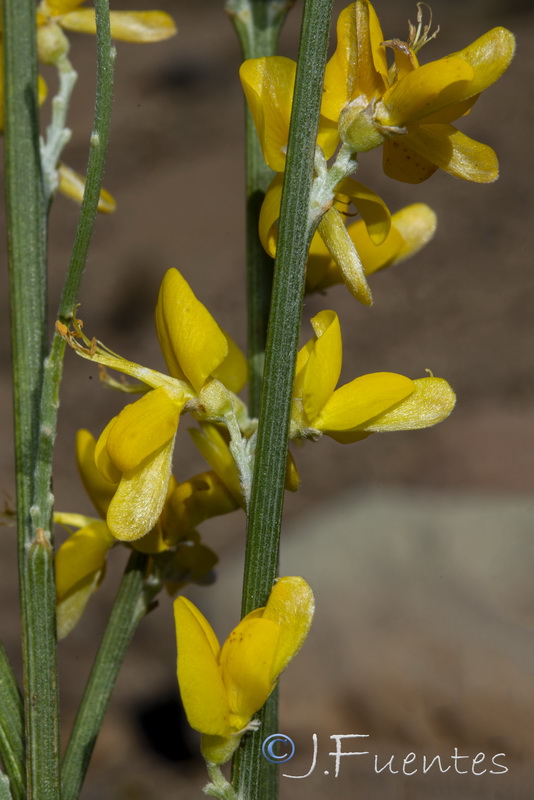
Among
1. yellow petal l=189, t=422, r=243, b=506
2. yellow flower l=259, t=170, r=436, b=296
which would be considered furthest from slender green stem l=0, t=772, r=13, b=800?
yellow flower l=259, t=170, r=436, b=296

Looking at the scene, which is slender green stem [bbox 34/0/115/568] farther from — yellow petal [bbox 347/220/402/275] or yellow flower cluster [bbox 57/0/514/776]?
yellow petal [bbox 347/220/402/275]

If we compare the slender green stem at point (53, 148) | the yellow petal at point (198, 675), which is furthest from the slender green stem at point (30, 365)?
the yellow petal at point (198, 675)

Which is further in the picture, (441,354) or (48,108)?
(48,108)

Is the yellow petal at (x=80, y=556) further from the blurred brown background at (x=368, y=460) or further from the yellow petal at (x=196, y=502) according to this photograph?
the blurred brown background at (x=368, y=460)

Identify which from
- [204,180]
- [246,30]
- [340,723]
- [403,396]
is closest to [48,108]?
[204,180]

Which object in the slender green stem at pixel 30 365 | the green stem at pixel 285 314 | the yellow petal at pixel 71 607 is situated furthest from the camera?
the yellow petal at pixel 71 607

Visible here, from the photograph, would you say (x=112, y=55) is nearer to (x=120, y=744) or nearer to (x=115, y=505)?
(x=115, y=505)
